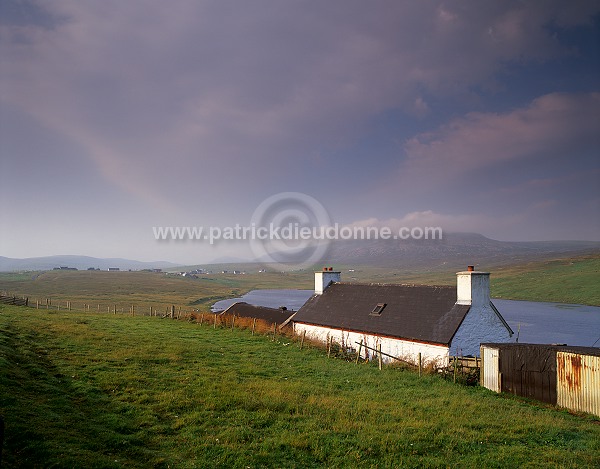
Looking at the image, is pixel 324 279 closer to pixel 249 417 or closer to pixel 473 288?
pixel 473 288

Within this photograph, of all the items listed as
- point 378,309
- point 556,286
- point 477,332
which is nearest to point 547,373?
point 477,332

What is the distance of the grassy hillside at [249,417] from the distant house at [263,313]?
19286 mm

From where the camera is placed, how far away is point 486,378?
22.8 meters

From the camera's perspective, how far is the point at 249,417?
14.2m

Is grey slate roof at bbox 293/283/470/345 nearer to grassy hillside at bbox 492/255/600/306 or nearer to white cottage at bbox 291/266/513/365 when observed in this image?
white cottage at bbox 291/266/513/365

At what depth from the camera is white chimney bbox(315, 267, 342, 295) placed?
1648 inches

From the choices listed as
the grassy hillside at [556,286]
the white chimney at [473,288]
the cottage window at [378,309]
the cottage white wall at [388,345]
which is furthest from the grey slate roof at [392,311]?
the grassy hillside at [556,286]

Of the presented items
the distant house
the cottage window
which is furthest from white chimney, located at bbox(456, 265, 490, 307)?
the distant house

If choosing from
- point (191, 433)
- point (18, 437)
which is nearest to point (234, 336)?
point (191, 433)

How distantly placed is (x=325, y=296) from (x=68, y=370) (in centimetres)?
2609

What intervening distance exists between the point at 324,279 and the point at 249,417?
92.5 feet

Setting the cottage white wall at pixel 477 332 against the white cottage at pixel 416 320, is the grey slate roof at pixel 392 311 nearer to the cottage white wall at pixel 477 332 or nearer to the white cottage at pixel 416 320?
the white cottage at pixel 416 320

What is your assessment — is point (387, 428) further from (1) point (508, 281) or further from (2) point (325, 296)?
(1) point (508, 281)

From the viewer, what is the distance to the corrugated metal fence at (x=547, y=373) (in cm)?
1842
